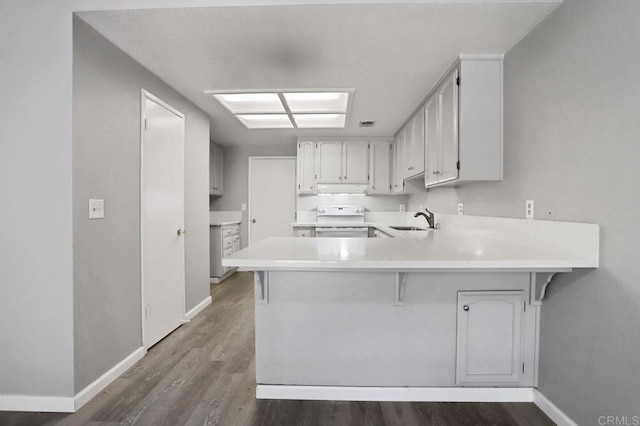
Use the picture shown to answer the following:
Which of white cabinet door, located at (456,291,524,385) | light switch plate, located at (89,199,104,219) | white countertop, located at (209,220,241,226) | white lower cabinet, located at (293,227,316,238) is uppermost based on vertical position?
light switch plate, located at (89,199,104,219)

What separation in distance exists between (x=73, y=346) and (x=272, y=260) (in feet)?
4.59

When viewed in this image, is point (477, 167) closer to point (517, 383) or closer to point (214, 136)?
point (517, 383)

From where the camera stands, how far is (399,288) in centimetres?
182

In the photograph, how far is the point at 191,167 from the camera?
10.9 feet

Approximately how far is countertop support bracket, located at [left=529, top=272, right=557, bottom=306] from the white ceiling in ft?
4.85

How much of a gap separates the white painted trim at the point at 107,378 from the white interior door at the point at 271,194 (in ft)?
10.8

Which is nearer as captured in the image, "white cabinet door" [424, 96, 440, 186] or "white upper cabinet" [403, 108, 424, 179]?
"white cabinet door" [424, 96, 440, 186]

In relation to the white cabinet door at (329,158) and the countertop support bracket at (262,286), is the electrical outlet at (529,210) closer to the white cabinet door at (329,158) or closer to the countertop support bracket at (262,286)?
the countertop support bracket at (262,286)

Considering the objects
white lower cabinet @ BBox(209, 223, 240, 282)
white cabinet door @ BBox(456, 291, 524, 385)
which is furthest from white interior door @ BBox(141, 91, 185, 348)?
white cabinet door @ BBox(456, 291, 524, 385)

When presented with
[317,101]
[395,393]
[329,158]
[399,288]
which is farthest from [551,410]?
[329,158]

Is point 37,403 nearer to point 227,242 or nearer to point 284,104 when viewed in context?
point 284,104

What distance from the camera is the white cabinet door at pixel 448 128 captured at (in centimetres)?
228

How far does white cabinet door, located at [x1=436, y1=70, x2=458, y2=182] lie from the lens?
7.48 feet

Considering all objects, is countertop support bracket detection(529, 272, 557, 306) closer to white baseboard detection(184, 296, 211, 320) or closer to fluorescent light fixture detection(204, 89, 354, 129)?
fluorescent light fixture detection(204, 89, 354, 129)
